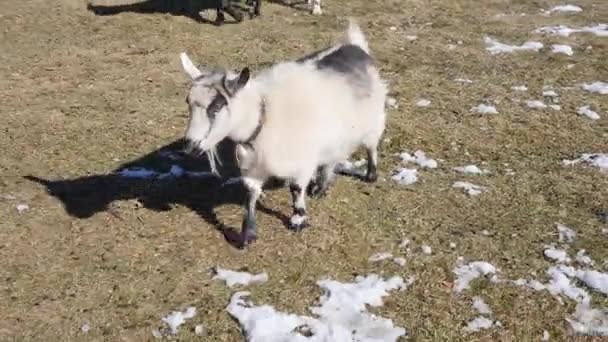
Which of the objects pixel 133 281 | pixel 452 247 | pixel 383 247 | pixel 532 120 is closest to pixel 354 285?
pixel 383 247

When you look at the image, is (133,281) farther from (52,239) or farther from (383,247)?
(383,247)

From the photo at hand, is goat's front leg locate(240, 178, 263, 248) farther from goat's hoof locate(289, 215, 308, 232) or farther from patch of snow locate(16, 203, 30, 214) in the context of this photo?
patch of snow locate(16, 203, 30, 214)

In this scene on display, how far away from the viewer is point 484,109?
9734 mm

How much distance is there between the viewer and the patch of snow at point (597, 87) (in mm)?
10250

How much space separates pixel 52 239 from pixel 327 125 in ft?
9.42

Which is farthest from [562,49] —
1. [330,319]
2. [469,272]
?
[330,319]

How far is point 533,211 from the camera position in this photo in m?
7.24

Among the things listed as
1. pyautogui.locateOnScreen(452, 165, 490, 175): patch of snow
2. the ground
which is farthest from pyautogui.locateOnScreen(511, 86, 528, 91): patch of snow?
pyautogui.locateOnScreen(452, 165, 490, 175): patch of snow

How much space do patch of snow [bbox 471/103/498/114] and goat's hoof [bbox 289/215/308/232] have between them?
3.80 m

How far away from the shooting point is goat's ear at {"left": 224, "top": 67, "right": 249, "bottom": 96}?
566cm

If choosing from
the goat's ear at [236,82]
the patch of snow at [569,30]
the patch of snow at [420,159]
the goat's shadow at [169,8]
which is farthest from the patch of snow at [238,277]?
the patch of snow at [569,30]

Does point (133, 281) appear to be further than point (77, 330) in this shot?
Yes

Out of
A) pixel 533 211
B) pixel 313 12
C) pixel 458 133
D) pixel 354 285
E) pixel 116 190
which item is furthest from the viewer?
pixel 313 12

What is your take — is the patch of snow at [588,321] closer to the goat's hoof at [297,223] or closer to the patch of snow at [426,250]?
the patch of snow at [426,250]
